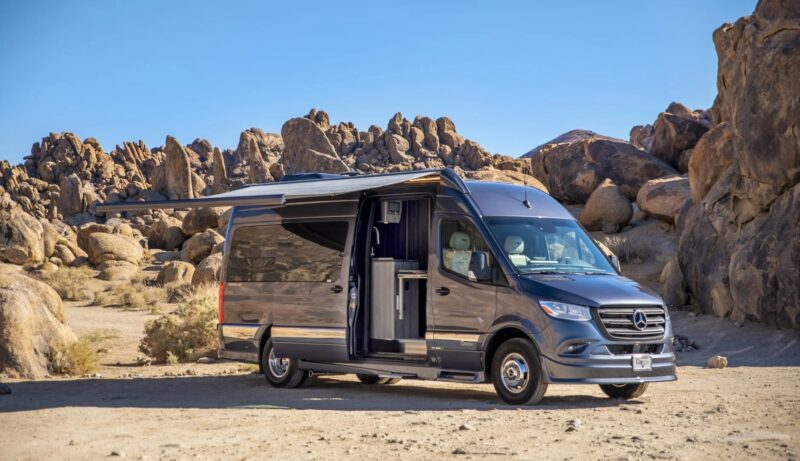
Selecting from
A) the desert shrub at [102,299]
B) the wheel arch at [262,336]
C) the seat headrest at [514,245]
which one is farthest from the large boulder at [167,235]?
the seat headrest at [514,245]

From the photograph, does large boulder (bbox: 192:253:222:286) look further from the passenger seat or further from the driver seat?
the driver seat

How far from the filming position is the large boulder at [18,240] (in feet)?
154

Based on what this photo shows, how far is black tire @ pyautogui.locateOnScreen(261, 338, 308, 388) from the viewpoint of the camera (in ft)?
47.1

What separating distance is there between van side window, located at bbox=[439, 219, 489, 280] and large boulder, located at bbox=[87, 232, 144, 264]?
124 feet

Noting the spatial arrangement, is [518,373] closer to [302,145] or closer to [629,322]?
[629,322]

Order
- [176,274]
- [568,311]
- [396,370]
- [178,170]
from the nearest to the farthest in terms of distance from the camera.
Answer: [568,311], [396,370], [176,274], [178,170]

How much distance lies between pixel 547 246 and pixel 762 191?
1042 centimetres

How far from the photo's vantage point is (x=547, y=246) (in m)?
12.7

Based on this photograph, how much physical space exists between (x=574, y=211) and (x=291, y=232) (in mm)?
27669

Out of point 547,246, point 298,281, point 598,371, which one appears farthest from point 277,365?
point 598,371

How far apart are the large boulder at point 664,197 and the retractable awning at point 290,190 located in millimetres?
21610

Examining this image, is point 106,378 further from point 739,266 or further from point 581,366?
point 739,266

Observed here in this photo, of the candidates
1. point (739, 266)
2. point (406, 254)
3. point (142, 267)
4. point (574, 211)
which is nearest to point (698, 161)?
point (739, 266)

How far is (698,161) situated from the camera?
91.5 ft
